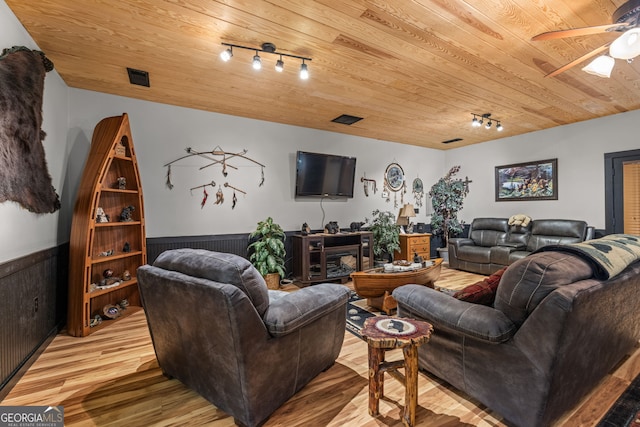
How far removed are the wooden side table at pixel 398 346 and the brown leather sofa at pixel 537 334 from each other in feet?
0.95

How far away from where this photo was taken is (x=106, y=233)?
3.34 meters

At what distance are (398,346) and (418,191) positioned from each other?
544 centimetres

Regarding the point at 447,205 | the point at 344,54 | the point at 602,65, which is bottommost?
the point at 447,205

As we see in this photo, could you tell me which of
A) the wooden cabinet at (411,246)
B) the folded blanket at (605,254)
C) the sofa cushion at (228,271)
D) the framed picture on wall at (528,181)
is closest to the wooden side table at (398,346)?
the sofa cushion at (228,271)

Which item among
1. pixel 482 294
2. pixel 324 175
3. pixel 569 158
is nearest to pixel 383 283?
pixel 482 294

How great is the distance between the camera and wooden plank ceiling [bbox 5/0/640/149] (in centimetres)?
204

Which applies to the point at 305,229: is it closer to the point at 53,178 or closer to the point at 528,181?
the point at 53,178

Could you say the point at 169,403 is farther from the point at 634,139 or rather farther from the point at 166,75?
the point at 634,139

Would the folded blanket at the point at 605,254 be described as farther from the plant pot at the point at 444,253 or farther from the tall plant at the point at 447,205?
the tall plant at the point at 447,205

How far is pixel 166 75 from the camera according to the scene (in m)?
3.04

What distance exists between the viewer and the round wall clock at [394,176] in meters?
6.02

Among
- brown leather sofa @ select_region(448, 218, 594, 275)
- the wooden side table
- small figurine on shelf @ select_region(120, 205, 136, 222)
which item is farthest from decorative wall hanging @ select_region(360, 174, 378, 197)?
the wooden side table

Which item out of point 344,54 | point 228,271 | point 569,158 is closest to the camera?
point 228,271

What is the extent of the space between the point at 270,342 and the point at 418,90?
3.17m
